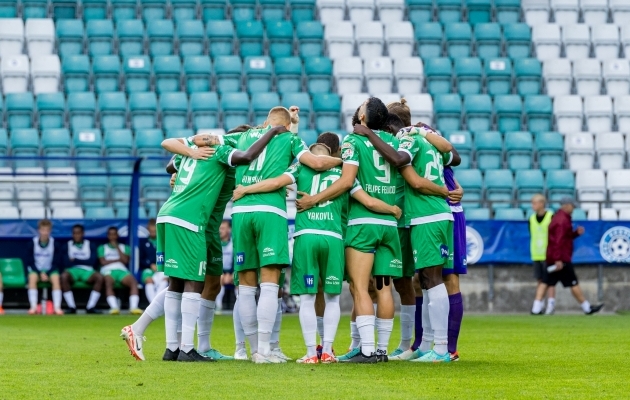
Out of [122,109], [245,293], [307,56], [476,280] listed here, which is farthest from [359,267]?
[307,56]

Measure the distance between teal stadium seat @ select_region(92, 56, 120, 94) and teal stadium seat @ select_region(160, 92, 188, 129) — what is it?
1131 mm

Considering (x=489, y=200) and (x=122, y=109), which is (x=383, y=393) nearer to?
(x=489, y=200)

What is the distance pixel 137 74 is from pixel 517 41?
8503 mm

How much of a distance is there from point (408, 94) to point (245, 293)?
15.3 metres

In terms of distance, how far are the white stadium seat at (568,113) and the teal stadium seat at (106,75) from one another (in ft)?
30.3

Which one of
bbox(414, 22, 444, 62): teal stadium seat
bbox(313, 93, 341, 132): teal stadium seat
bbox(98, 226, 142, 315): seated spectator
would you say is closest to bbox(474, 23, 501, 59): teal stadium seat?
bbox(414, 22, 444, 62): teal stadium seat

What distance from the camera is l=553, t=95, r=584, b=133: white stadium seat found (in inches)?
951

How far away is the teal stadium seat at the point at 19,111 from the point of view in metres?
22.3

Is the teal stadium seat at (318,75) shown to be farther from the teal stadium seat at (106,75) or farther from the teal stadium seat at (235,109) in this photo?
the teal stadium seat at (106,75)

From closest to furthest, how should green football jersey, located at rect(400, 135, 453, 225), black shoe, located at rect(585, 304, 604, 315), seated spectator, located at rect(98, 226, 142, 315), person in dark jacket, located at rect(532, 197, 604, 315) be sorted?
green football jersey, located at rect(400, 135, 453, 225) < seated spectator, located at rect(98, 226, 142, 315) < person in dark jacket, located at rect(532, 197, 604, 315) < black shoe, located at rect(585, 304, 604, 315)

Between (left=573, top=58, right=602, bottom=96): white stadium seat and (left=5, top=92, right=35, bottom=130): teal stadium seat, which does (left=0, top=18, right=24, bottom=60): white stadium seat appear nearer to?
(left=5, top=92, right=35, bottom=130): teal stadium seat

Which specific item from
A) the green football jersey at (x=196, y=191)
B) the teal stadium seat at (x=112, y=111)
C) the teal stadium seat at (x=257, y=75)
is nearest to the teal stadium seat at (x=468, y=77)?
the teal stadium seat at (x=257, y=75)

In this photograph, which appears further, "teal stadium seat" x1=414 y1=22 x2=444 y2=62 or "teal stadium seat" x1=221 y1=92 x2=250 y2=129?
"teal stadium seat" x1=414 y1=22 x2=444 y2=62

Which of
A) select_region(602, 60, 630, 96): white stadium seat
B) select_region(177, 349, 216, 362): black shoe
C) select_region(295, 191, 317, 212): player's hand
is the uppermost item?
select_region(602, 60, 630, 96): white stadium seat
